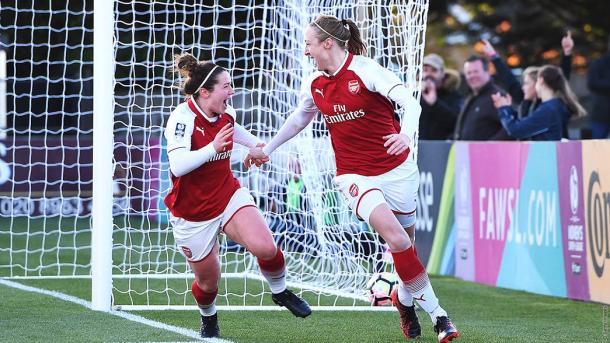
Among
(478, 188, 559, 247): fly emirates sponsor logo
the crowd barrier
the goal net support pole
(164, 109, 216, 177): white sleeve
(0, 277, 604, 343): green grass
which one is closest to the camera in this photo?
(164, 109, 216, 177): white sleeve

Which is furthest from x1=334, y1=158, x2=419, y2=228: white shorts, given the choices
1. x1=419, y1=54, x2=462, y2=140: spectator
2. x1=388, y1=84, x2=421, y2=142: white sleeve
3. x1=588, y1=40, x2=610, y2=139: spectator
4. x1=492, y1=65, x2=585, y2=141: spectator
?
x1=588, y1=40, x2=610, y2=139: spectator

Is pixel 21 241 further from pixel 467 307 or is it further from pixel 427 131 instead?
pixel 467 307

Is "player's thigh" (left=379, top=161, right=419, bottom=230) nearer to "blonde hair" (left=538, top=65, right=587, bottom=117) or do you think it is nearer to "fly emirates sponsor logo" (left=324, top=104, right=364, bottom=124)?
"fly emirates sponsor logo" (left=324, top=104, right=364, bottom=124)

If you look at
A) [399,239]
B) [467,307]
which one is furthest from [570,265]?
[399,239]

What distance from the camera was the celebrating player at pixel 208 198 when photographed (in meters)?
7.29

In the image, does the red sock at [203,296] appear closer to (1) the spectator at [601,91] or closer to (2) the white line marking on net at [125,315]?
(2) the white line marking on net at [125,315]

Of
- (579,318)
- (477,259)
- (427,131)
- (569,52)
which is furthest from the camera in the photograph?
(427,131)

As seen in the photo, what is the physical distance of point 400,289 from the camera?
7.71m

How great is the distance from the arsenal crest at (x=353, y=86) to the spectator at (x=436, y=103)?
6422 millimetres

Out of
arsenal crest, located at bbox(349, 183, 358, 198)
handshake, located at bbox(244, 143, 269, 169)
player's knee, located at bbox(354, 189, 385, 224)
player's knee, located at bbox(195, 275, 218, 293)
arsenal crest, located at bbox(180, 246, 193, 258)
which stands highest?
handshake, located at bbox(244, 143, 269, 169)

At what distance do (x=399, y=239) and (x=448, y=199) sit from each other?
497cm

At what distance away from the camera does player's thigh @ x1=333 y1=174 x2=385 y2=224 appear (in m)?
7.28

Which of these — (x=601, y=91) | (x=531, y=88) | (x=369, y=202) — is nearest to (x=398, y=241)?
(x=369, y=202)

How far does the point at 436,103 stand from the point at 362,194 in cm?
678
